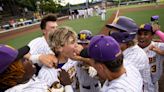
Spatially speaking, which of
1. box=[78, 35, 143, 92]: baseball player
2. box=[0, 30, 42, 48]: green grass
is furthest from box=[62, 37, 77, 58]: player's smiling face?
box=[0, 30, 42, 48]: green grass

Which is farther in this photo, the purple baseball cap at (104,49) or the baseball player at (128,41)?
the baseball player at (128,41)

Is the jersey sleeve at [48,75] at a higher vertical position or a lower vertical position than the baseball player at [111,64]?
lower

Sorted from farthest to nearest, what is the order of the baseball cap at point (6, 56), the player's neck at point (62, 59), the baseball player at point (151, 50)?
the baseball player at point (151, 50), the player's neck at point (62, 59), the baseball cap at point (6, 56)

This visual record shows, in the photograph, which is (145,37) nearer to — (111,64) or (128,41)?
(128,41)

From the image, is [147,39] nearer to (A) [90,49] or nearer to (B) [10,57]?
(A) [90,49]

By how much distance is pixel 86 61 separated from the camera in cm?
374

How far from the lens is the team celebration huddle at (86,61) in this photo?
8.45ft

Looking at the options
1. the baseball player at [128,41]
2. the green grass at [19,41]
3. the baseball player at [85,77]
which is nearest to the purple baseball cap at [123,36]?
the baseball player at [128,41]

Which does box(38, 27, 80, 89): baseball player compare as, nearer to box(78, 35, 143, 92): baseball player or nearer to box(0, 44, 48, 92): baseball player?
box(0, 44, 48, 92): baseball player

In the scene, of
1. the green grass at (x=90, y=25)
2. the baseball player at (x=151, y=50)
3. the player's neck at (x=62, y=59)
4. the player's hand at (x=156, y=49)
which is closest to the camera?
the player's neck at (x=62, y=59)

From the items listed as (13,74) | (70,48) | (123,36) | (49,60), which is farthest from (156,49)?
(13,74)

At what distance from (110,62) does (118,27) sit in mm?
1107

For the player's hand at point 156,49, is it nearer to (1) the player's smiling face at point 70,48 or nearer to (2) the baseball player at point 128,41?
(2) the baseball player at point 128,41

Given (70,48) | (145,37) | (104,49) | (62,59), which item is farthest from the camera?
(145,37)
